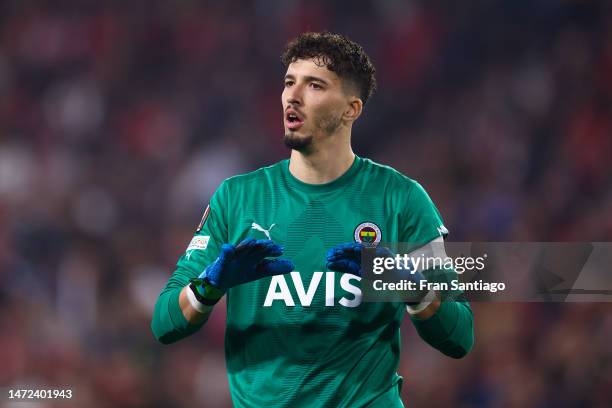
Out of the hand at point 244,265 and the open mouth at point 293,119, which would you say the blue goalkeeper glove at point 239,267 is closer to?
the hand at point 244,265

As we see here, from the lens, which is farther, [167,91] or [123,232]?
[167,91]

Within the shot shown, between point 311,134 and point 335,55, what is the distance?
0.31 meters

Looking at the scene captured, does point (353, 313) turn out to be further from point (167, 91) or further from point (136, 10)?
point (136, 10)

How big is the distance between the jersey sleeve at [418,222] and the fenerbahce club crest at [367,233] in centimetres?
9

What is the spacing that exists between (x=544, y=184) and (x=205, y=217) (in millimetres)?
3637

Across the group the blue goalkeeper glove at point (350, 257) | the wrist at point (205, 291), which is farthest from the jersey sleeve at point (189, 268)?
the blue goalkeeper glove at point (350, 257)

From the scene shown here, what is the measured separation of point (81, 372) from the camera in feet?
19.1

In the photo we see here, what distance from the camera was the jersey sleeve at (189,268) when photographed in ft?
9.51

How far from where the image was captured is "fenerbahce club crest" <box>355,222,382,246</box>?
2.99 m

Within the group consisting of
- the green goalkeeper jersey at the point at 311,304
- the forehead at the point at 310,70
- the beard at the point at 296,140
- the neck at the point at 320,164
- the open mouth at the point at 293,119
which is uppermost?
the forehead at the point at 310,70

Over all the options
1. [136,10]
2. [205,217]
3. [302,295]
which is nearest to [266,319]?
[302,295]

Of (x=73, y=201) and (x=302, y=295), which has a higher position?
(x=73, y=201)

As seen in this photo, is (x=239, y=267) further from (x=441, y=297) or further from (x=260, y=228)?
(x=441, y=297)

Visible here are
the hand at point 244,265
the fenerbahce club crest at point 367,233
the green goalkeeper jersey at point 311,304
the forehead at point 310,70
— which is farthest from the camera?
the forehead at point 310,70
